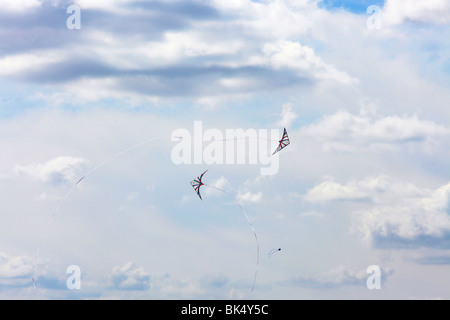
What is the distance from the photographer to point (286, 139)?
96.1 metres
